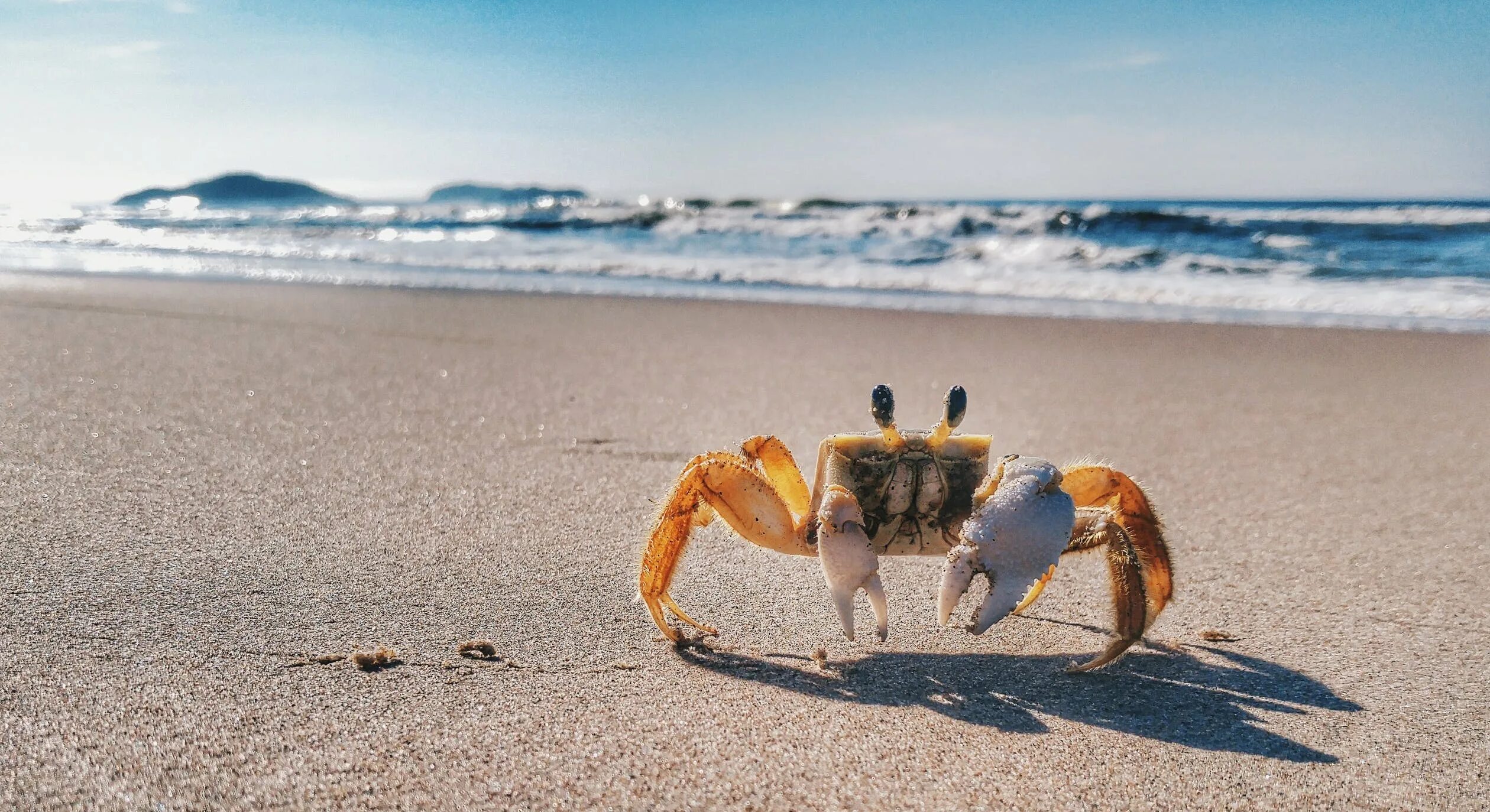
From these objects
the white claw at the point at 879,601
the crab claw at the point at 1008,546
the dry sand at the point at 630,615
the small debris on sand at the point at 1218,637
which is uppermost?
the crab claw at the point at 1008,546

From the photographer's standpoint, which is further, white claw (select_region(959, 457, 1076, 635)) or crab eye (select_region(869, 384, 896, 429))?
crab eye (select_region(869, 384, 896, 429))

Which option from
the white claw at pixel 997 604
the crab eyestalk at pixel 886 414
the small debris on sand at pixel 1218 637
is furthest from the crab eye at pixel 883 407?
the small debris on sand at pixel 1218 637

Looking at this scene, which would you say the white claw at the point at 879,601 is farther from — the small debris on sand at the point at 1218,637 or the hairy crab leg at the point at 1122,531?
the small debris on sand at the point at 1218,637

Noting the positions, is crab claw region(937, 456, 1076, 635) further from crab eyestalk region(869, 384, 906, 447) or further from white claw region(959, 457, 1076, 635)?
crab eyestalk region(869, 384, 906, 447)

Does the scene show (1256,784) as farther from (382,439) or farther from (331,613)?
(382,439)

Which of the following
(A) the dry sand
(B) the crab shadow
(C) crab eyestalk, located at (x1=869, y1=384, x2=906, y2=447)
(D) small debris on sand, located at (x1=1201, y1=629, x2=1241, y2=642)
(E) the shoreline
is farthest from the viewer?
(E) the shoreline

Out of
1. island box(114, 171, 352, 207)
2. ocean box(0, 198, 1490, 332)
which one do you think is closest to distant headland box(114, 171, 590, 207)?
island box(114, 171, 352, 207)

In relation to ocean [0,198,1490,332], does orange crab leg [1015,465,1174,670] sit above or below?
below
